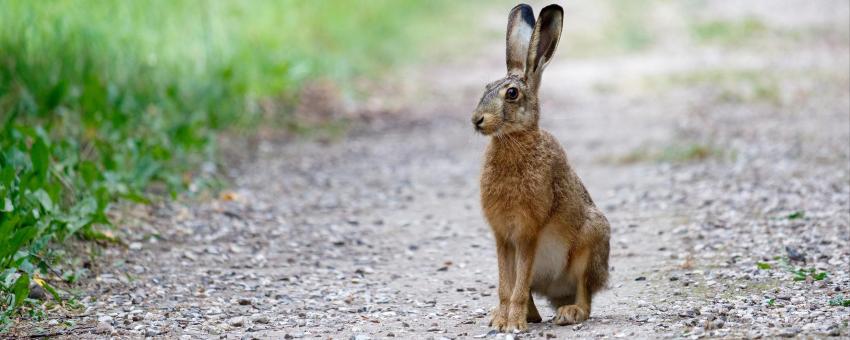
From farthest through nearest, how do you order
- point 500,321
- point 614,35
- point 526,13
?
point 614,35 → point 526,13 → point 500,321

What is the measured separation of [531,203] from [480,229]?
265cm

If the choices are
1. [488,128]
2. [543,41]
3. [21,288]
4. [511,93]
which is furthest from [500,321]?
[21,288]

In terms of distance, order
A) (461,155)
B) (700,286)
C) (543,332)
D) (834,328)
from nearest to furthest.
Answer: (834,328) → (543,332) → (700,286) → (461,155)

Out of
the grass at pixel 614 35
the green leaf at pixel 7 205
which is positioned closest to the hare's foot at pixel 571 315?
the green leaf at pixel 7 205

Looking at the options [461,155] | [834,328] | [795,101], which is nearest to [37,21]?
[461,155]

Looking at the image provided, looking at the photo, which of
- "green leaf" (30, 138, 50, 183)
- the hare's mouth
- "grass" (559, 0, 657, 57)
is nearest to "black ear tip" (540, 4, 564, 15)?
the hare's mouth

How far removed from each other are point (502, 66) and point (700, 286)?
10.3m

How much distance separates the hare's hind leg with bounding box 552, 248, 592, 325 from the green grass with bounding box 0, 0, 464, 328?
2.27m

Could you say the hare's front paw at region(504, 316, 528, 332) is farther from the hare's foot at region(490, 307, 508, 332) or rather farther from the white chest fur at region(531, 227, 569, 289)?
the white chest fur at region(531, 227, 569, 289)

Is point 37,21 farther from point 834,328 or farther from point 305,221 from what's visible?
point 834,328

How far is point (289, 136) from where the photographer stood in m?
10.4

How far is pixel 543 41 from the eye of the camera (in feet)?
15.9

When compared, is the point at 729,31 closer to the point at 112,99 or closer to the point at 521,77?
the point at 112,99

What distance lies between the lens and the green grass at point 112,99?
5688 mm
